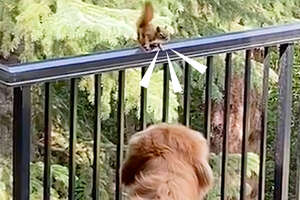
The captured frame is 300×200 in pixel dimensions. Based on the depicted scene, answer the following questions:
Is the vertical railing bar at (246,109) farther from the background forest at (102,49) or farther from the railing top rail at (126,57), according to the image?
the background forest at (102,49)

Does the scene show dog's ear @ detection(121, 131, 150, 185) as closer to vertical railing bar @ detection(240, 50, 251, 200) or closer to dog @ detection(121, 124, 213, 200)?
dog @ detection(121, 124, 213, 200)

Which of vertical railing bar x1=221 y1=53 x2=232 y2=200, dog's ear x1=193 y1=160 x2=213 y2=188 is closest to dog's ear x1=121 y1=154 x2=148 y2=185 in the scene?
dog's ear x1=193 y1=160 x2=213 y2=188

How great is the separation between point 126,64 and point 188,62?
0.20 meters

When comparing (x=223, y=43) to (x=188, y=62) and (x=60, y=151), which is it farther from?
(x=60, y=151)

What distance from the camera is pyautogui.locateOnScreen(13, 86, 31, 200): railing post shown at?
6.88 feet

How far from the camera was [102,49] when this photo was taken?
197 inches

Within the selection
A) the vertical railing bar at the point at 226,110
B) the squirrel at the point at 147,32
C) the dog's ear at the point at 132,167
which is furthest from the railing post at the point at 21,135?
the vertical railing bar at the point at 226,110

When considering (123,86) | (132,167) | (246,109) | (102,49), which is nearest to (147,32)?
(123,86)

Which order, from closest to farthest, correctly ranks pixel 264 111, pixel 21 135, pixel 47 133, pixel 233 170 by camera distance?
pixel 21 135, pixel 47 133, pixel 264 111, pixel 233 170

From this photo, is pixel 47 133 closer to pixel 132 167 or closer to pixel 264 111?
pixel 132 167

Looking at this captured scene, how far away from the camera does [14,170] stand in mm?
2162

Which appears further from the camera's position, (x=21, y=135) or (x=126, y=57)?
(x=126, y=57)

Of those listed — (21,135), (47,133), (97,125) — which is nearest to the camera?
(21,135)

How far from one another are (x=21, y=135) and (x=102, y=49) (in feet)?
9.59
